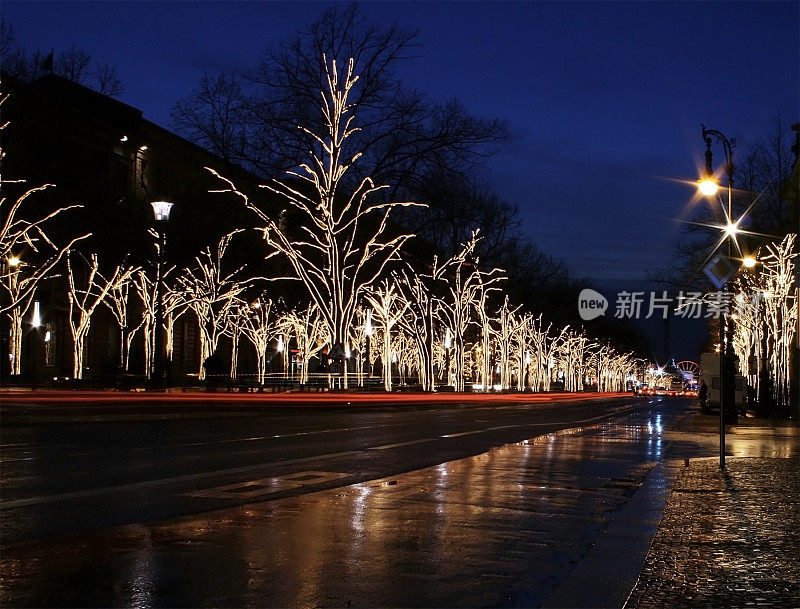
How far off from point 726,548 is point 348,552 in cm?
332

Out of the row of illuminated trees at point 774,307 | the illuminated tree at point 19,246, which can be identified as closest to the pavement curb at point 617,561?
the illuminated tree at point 19,246

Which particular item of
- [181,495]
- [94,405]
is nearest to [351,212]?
[94,405]

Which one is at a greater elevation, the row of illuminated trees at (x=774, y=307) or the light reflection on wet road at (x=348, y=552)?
the row of illuminated trees at (x=774, y=307)

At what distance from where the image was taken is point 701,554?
28.1ft

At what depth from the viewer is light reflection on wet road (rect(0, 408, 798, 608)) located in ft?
23.3

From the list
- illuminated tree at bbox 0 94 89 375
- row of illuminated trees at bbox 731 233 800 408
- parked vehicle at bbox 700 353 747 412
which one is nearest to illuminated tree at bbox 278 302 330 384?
illuminated tree at bbox 0 94 89 375

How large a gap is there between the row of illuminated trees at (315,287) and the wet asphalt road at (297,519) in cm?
1629

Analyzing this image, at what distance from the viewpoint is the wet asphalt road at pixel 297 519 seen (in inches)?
289

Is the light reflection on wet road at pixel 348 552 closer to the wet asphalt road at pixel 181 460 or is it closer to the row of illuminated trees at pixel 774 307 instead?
the wet asphalt road at pixel 181 460

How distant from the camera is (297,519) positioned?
33.9ft

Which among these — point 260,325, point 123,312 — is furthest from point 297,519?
point 260,325

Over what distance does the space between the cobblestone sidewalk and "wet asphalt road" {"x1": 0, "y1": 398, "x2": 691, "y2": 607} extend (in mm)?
763

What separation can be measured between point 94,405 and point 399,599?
77.4 ft

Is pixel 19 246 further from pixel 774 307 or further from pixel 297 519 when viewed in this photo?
pixel 297 519
